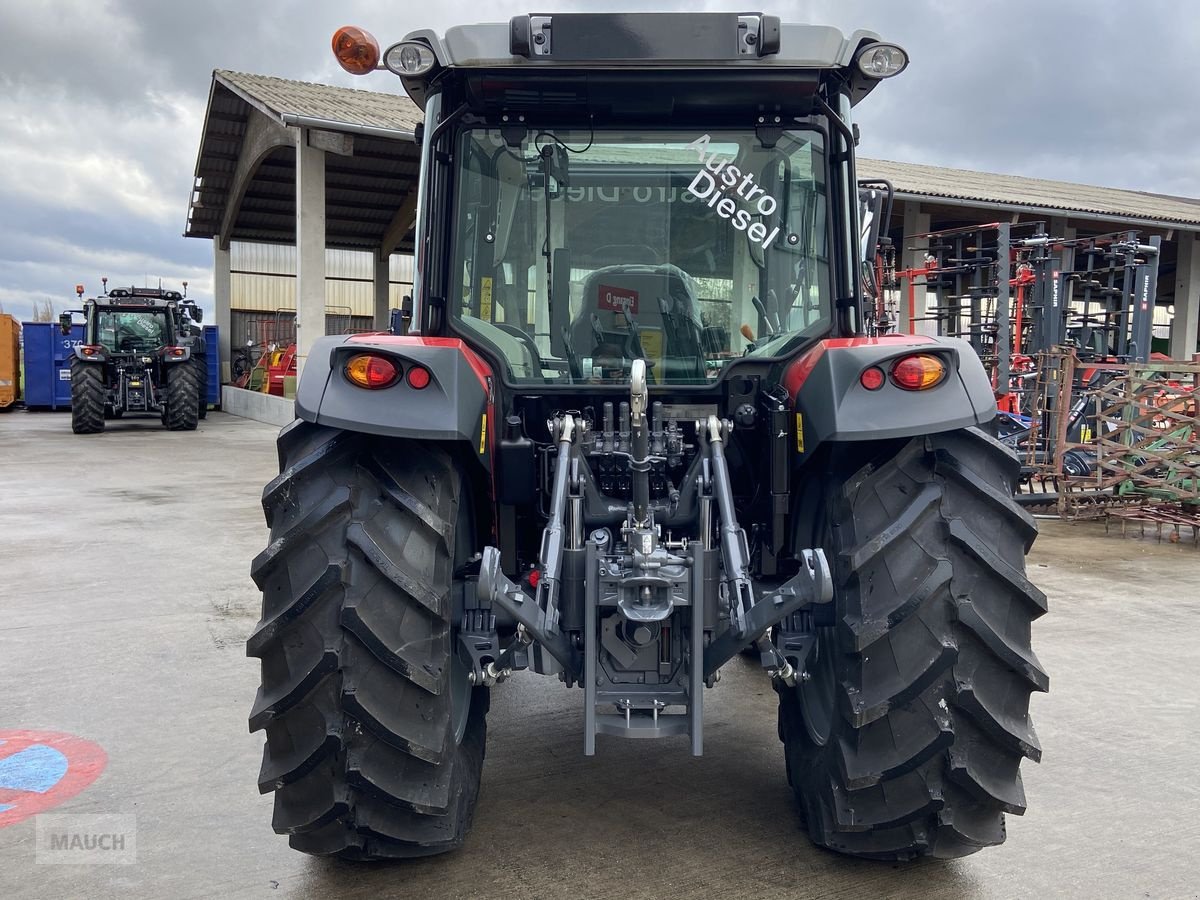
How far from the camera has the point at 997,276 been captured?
11883 millimetres

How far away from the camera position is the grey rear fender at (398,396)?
2.48 meters

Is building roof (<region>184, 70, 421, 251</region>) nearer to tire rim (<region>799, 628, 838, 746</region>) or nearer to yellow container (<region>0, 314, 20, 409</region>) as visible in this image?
yellow container (<region>0, 314, 20, 409</region>)

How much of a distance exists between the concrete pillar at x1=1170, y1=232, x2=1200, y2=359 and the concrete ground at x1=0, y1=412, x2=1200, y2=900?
20339 mm

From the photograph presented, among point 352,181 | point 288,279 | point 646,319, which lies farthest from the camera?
point 288,279

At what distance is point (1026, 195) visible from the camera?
21391 millimetres

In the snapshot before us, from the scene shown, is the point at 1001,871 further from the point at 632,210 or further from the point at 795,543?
the point at 632,210

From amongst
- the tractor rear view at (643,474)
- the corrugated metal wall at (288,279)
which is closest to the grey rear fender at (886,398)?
the tractor rear view at (643,474)

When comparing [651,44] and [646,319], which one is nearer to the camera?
[651,44]

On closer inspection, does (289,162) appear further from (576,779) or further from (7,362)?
(576,779)

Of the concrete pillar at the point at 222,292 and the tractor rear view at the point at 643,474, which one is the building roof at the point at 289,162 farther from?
the tractor rear view at the point at 643,474

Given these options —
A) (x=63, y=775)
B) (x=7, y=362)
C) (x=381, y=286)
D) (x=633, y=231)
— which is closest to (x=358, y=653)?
(x=633, y=231)

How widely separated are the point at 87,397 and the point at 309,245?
472 centimetres

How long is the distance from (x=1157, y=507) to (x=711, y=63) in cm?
812

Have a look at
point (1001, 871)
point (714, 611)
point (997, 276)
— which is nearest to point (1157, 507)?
point (997, 276)
